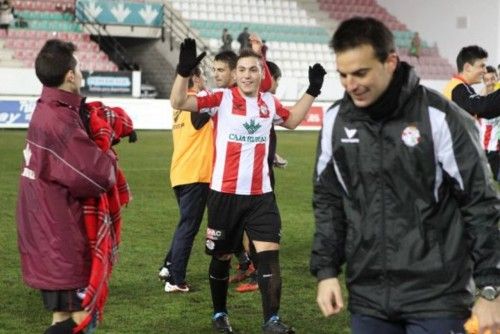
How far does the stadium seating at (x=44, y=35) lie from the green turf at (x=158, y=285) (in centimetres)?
1658

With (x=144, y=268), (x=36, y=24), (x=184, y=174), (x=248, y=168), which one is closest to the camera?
(x=248, y=168)

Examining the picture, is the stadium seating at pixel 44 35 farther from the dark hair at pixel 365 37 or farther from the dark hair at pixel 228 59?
the dark hair at pixel 365 37

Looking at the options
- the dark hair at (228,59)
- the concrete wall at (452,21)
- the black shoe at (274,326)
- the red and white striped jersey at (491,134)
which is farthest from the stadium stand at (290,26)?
the black shoe at (274,326)

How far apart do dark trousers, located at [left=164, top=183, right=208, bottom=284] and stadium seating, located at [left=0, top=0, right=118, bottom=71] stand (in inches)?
930

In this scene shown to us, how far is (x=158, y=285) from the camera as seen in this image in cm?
816

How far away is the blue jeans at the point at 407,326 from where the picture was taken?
3.50 metres

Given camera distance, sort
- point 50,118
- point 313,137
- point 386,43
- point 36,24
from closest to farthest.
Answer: point 386,43, point 50,118, point 313,137, point 36,24

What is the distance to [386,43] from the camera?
346 centimetres

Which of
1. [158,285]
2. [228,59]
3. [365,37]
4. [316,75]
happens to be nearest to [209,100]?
[316,75]

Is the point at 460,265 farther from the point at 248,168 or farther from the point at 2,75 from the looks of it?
the point at 2,75

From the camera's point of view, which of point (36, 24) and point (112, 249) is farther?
point (36, 24)

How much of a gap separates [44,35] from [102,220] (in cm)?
2915

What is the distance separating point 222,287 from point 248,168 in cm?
87

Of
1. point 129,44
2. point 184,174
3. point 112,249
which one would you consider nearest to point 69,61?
point 112,249
